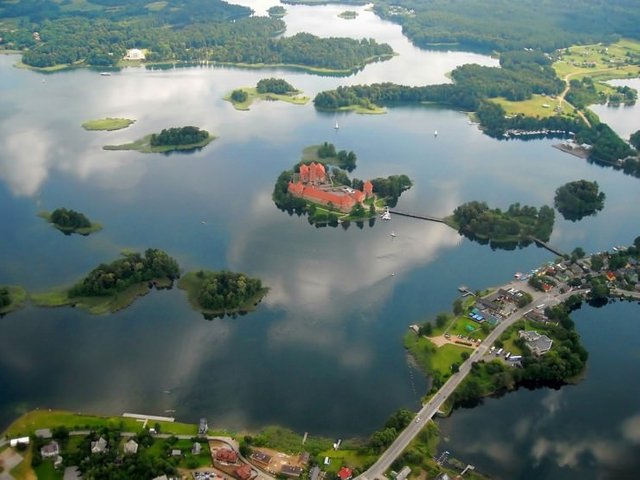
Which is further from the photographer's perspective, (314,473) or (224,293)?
(224,293)

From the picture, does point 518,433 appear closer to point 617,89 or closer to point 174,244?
point 174,244

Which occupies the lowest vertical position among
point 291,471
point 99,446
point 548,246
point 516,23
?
point 548,246

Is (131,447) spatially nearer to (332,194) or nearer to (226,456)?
(226,456)

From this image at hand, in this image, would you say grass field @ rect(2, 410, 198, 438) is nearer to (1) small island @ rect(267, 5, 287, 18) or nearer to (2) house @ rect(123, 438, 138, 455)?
(2) house @ rect(123, 438, 138, 455)

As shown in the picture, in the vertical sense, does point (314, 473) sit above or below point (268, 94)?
above

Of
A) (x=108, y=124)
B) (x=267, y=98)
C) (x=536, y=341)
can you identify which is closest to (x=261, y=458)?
(x=536, y=341)

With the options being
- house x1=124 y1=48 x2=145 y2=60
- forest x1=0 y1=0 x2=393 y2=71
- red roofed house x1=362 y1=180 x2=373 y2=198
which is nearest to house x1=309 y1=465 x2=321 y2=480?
red roofed house x1=362 y1=180 x2=373 y2=198

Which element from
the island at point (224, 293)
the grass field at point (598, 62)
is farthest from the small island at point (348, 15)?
the island at point (224, 293)

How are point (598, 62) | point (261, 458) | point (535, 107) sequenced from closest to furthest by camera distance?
point (261, 458)
point (535, 107)
point (598, 62)

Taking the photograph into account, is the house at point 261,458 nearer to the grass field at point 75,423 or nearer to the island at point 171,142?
the grass field at point 75,423
